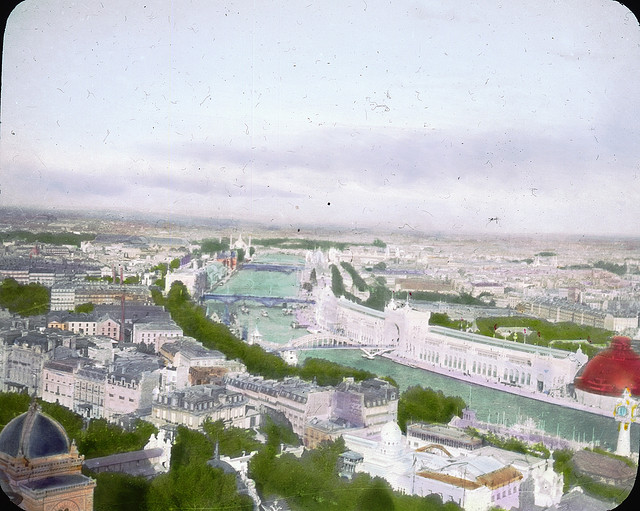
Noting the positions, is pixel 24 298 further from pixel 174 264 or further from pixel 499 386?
pixel 499 386

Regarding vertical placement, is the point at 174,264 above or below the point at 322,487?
above

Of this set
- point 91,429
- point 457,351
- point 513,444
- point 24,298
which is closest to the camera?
point 91,429

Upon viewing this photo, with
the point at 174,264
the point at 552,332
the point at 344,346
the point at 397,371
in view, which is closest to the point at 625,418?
the point at 552,332

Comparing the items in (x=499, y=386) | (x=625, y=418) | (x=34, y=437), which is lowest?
(x=34, y=437)

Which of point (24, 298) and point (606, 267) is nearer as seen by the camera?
point (24, 298)

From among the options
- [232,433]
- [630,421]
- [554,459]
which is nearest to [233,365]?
[232,433]

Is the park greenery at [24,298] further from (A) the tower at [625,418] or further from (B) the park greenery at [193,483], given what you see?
(A) the tower at [625,418]

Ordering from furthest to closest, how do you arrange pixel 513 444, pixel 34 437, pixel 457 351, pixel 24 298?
1. pixel 457 351
2. pixel 513 444
3. pixel 24 298
4. pixel 34 437
